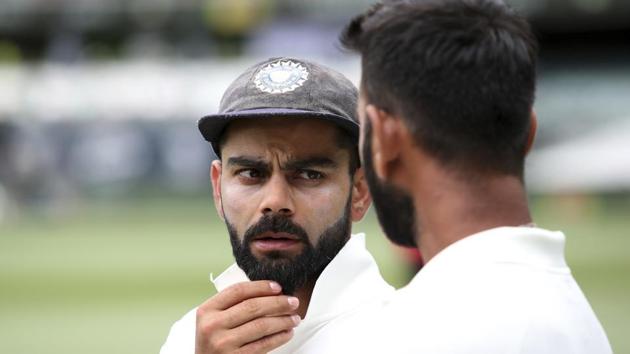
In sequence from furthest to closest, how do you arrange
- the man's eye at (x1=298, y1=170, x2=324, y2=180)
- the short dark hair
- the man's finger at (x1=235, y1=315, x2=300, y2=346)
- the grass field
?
the grass field < the man's eye at (x1=298, y1=170, x2=324, y2=180) < the man's finger at (x1=235, y1=315, x2=300, y2=346) < the short dark hair

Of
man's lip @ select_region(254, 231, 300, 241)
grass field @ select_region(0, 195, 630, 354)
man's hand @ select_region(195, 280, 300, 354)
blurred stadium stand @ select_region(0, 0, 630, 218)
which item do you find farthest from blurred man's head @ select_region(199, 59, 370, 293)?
blurred stadium stand @ select_region(0, 0, 630, 218)

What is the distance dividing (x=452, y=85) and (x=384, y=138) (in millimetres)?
154

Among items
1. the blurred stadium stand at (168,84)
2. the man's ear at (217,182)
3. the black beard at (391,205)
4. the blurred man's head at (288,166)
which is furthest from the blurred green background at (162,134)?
the black beard at (391,205)

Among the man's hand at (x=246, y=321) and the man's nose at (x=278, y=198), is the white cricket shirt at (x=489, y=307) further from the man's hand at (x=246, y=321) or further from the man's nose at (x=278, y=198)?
the man's nose at (x=278, y=198)

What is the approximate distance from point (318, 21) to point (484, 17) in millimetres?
30117

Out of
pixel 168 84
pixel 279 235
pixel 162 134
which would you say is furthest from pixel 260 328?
pixel 168 84

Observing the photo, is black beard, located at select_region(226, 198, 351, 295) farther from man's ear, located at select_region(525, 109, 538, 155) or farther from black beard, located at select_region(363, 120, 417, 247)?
man's ear, located at select_region(525, 109, 538, 155)

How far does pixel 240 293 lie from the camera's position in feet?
7.52

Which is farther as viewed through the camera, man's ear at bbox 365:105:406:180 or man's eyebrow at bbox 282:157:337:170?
man's eyebrow at bbox 282:157:337:170

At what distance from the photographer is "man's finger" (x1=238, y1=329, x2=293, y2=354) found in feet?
7.36

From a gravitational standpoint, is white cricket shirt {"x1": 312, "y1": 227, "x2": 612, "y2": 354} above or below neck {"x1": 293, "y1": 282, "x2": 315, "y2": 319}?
below

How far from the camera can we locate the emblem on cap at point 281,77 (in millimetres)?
2547

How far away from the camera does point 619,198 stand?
81.6ft

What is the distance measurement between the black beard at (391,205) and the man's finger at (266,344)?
46cm
